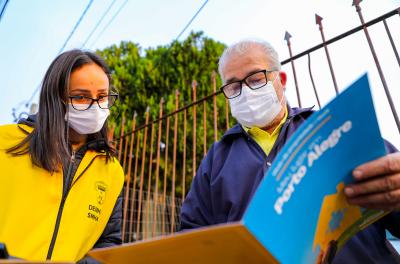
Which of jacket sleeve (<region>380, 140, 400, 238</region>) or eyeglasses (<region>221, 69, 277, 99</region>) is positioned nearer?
jacket sleeve (<region>380, 140, 400, 238</region>)

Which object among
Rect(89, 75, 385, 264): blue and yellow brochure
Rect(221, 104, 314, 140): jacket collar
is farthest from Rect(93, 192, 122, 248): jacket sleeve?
Rect(89, 75, 385, 264): blue and yellow brochure

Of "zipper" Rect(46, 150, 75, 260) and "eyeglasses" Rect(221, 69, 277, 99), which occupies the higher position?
"eyeglasses" Rect(221, 69, 277, 99)

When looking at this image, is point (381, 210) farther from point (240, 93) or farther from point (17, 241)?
point (17, 241)

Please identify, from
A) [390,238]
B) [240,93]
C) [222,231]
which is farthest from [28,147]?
[390,238]

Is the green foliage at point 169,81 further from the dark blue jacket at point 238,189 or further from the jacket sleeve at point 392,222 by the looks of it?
the jacket sleeve at point 392,222

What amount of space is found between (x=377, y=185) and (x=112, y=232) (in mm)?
1299

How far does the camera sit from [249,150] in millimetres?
1462

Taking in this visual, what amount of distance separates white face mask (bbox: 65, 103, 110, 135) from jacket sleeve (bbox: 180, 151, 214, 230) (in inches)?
26.6

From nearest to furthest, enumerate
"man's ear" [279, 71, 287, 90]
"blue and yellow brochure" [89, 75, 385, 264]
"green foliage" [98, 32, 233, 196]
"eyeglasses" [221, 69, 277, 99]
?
1. "blue and yellow brochure" [89, 75, 385, 264]
2. "eyeglasses" [221, 69, 277, 99]
3. "man's ear" [279, 71, 287, 90]
4. "green foliage" [98, 32, 233, 196]

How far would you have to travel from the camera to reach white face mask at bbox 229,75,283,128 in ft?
5.06

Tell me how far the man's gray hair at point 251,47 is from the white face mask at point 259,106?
17 cm

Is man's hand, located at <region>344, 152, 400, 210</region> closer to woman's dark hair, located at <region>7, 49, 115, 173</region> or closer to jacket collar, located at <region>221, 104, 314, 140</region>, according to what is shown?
jacket collar, located at <region>221, 104, 314, 140</region>

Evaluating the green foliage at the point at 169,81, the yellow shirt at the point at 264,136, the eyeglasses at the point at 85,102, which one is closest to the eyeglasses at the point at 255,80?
the yellow shirt at the point at 264,136

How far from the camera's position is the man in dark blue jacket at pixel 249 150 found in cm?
111
